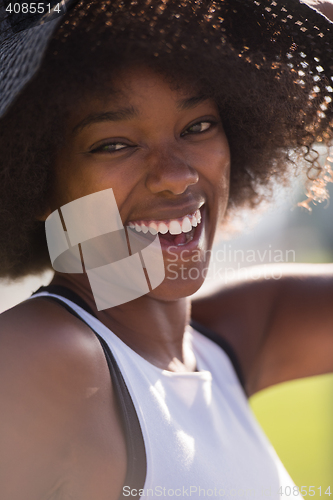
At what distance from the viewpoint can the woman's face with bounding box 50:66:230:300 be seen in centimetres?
129

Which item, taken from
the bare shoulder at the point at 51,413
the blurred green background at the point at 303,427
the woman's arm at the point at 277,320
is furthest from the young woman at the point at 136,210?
the blurred green background at the point at 303,427

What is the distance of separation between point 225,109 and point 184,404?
1034 millimetres

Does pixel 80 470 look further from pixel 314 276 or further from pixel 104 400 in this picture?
pixel 314 276

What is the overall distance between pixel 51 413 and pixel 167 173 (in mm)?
714

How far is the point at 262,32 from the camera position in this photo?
1387mm

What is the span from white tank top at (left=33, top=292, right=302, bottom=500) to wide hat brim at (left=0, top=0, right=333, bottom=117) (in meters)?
0.71

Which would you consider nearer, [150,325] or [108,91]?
[108,91]

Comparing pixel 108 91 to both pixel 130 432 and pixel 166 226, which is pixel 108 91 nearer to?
pixel 166 226

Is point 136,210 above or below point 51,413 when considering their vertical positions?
above

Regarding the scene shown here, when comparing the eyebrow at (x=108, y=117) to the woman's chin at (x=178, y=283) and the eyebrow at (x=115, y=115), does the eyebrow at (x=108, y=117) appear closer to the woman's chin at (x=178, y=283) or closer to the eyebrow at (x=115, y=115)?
the eyebrow at (x=115, y=115)

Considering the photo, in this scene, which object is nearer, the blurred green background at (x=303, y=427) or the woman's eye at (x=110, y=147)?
the woman's eye at (x=110, y=147)

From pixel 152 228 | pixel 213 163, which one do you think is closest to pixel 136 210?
pixel 152 228

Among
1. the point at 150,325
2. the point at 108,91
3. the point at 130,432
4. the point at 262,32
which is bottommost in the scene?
the point at 150,325

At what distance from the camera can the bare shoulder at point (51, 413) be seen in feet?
3.19
